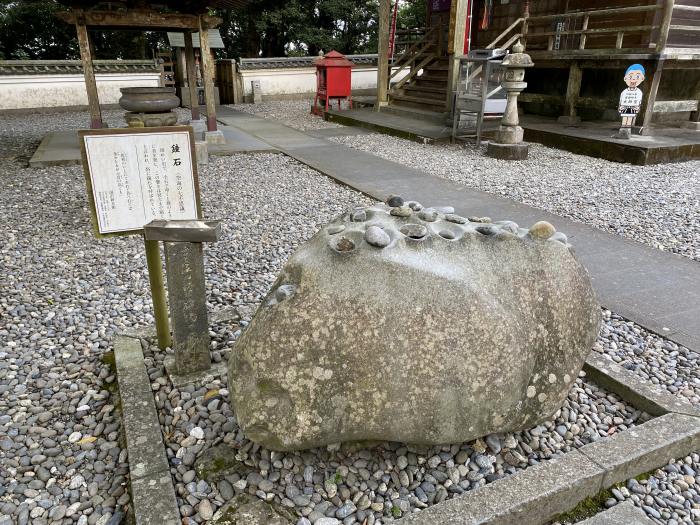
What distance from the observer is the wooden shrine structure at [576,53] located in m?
8.03

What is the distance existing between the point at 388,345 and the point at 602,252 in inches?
120

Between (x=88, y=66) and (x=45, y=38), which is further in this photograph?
(x=45, y=38)

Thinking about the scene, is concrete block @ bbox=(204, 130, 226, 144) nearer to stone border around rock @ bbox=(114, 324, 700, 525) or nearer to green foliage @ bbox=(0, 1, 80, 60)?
stone border around rock @ bbox=(114, 324, 700, 525)

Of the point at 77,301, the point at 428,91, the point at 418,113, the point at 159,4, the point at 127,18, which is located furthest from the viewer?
the point at 428,91

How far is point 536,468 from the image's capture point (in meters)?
1.80

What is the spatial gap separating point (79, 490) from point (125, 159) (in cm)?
150

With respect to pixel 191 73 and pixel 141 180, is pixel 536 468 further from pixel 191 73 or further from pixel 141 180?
pixel 191 73


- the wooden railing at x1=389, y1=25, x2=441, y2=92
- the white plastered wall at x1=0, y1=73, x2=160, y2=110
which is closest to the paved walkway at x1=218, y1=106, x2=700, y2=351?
the wooden railing at x1=389, y1=25, x2=441, y2=92

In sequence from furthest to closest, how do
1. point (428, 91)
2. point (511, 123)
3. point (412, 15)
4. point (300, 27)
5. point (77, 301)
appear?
point (412, 15), point (300, 27), point (428, 91), point (511, 123), point (77, 301)

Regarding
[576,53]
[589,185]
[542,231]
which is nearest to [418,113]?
[576,53]

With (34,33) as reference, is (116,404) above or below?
below

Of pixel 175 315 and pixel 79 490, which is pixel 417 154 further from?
pixel 79 490

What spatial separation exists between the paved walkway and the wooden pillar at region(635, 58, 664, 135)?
3.96 m

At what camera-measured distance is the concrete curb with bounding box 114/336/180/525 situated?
165cm
